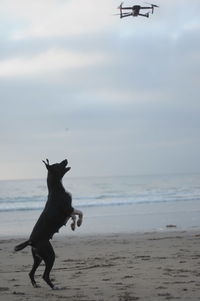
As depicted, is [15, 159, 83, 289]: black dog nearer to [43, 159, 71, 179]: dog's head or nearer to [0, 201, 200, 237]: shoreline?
[43, 159, 71, 179]: dog's head

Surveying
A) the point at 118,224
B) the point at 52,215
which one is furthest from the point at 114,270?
the point at 118,224

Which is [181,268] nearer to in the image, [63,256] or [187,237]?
[63,256]

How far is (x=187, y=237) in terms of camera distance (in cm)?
1335

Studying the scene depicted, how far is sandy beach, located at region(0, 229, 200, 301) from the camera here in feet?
21.5

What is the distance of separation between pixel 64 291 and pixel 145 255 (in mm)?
3746

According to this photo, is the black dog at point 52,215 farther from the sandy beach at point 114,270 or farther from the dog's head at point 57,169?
the sandy beach at point 114,270

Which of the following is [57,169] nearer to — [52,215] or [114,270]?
[52,215]

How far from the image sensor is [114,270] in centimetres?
848

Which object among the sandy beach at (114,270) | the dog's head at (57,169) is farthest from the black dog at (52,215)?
the sandy beach at (114,270)

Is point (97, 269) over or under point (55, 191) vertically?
under

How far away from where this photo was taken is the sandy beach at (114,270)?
6559 mm

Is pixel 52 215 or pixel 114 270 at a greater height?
pixel 52 215

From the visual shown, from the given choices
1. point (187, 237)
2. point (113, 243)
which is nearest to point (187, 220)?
point (187, 237)

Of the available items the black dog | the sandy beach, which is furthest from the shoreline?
the black dog
